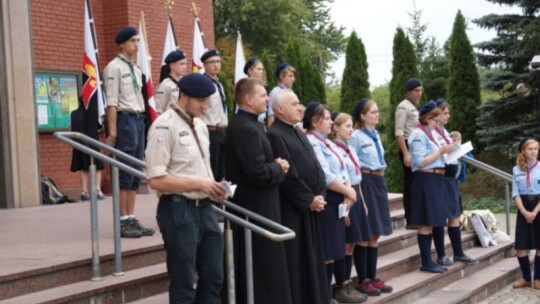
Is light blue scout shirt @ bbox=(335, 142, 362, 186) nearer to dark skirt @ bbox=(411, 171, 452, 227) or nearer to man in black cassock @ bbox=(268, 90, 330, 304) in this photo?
man in black cassock @ bbox=(268, 90, 330, 304)

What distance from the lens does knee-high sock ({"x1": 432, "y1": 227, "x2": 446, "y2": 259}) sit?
834 cm

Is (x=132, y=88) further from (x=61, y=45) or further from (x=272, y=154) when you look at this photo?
(x=61, y=45)

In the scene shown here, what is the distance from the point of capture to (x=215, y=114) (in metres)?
7.42

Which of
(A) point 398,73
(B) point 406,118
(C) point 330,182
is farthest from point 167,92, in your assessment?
(A) point 398,73

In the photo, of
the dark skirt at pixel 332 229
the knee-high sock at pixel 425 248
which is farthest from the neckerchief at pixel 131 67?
the knee-high sock at pixel 425 248

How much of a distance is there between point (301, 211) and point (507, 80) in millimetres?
13141

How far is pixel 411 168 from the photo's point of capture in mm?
8461

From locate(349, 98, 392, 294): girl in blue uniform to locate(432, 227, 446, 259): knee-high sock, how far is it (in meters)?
1.28

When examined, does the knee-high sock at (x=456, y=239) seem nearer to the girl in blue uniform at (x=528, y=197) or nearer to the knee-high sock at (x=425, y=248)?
the knee-high sock at (x=425, y=248)

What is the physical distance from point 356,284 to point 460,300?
55.5 inches

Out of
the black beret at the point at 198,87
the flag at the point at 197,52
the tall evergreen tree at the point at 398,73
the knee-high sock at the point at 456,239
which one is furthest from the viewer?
the tall evergreen tree at the point at 398,73

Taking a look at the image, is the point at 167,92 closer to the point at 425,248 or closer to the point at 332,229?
the point at 332,229

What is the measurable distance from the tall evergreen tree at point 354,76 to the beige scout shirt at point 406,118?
1039 centimetres

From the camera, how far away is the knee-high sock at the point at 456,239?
8.64 m
